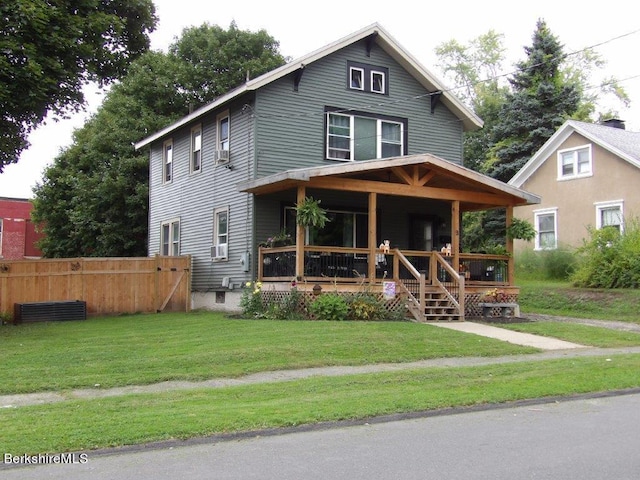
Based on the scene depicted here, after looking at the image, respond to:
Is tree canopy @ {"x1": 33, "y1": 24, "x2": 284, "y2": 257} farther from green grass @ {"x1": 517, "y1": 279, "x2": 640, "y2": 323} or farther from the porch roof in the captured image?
green grass @ {"x1": 517, "y1": 279, "x2": 640, "y2": 323}

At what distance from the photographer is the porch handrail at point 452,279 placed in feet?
57.0

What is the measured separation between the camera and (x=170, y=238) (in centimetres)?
2556

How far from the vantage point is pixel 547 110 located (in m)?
34.8

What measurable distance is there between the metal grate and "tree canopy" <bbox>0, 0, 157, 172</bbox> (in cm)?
416

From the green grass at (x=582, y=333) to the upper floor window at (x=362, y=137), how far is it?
24.1ft

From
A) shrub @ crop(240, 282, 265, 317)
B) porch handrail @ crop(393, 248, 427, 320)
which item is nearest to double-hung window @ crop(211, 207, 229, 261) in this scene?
shrub @ crop(240, 282, 265, 317)

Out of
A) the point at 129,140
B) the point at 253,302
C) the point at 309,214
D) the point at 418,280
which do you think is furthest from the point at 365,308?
the point at 129,140

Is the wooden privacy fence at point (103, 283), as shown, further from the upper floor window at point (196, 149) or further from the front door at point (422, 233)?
the front door at point (422, 233)

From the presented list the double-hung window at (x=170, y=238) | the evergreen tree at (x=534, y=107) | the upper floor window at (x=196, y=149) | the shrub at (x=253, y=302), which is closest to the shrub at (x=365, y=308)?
the shrub at (x=253, y=302)

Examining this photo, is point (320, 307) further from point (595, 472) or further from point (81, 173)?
point (81, 173)

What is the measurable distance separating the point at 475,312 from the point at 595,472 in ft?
44.4

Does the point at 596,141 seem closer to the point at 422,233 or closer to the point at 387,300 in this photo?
the point at 422,233

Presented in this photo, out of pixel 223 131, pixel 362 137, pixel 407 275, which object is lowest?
pixel 407 275

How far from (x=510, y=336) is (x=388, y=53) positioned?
11.1m
